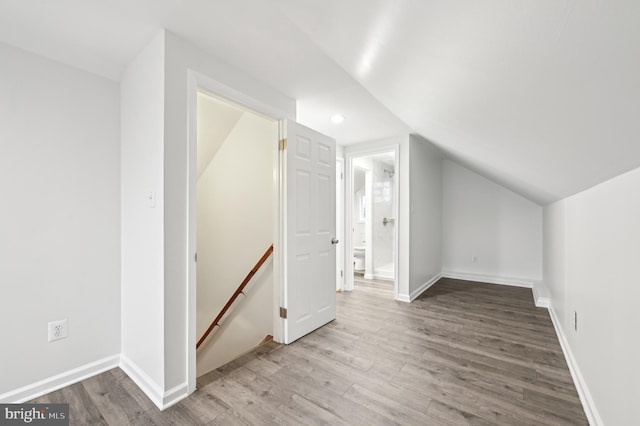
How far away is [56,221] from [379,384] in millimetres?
2510

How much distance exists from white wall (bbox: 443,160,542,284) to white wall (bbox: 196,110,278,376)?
11.7 ft

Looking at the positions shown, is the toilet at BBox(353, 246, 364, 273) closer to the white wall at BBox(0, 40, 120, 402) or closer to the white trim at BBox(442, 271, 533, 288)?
the white trim at BBox(442, 271, 533, 288)

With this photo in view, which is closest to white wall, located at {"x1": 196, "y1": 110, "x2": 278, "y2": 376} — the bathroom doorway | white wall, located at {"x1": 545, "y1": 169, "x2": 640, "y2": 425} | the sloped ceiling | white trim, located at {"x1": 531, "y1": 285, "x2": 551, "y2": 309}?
the sloped ceiling

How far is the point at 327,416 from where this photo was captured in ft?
5.08

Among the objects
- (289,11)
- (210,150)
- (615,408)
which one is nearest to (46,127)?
(210,150)

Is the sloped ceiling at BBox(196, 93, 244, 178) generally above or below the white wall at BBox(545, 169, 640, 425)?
above

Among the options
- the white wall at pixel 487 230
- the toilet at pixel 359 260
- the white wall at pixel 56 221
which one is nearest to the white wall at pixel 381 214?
the toilet at pixel 359 260

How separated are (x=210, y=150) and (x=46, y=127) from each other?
1.48 m

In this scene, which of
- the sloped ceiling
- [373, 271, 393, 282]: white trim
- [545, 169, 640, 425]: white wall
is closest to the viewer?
[545, 169, 640, 425]: white wall

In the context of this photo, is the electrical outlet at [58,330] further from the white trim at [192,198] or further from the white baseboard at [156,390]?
the white trim at [192,198]

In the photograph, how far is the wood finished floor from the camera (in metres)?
1.55

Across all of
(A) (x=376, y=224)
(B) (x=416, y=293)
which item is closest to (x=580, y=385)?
(B) (x=416, y=293)

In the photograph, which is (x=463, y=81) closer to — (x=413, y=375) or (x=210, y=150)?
(x=413, y=375)

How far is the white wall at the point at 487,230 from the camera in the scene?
4.45 metres
